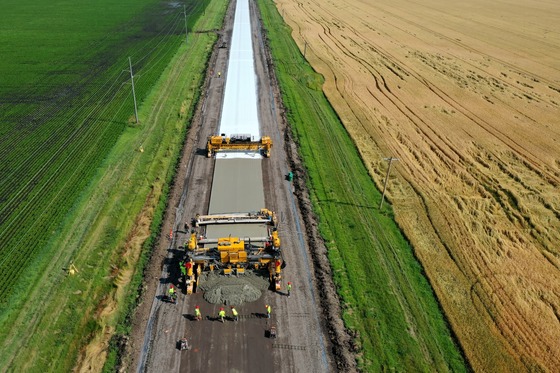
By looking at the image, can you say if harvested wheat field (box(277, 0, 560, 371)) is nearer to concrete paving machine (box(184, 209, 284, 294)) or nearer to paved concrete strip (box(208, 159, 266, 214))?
concrete paving machine (box(184, 209, 284, 294))

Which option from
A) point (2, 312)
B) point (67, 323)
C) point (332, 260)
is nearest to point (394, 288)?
point (332, 260)

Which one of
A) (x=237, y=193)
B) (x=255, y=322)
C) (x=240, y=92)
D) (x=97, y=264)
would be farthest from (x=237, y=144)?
(x=255, y=322)

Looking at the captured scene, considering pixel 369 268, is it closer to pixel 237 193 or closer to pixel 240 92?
pixel 237 193

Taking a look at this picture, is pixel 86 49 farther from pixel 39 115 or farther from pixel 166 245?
pixel 166 245

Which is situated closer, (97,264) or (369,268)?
(97,264)

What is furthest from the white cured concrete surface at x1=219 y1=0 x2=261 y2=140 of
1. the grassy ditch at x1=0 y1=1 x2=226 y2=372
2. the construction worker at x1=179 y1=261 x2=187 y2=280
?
the construction worker at x1=179 y1=261 x2=187 y2=280

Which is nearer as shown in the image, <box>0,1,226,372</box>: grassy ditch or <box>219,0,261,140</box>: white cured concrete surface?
<box>0,1,226,372</box>: grassy ditch

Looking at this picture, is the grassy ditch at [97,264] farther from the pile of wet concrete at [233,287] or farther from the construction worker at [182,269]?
the pile of wet concrete at [233,287]
